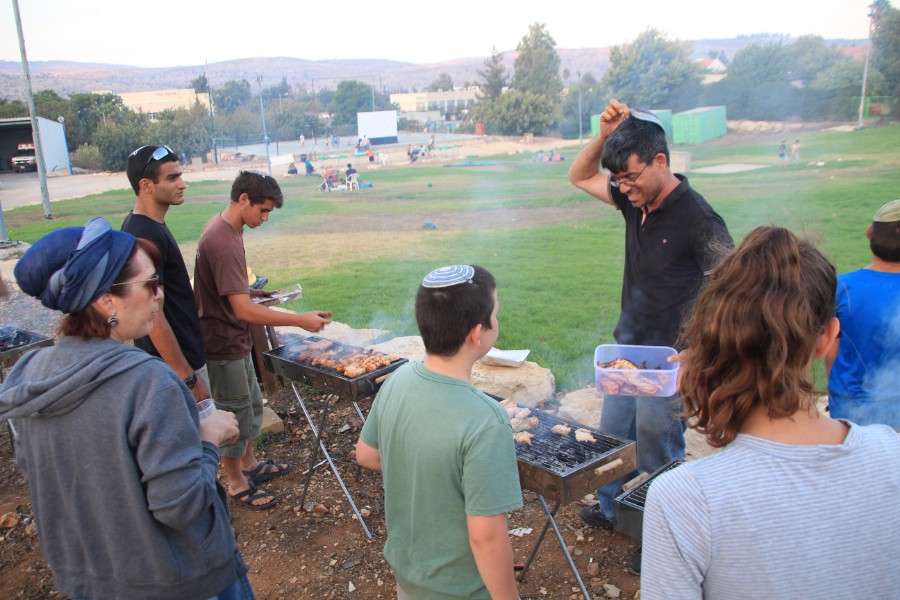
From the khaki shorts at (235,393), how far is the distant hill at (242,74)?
→ 34875 millimetres

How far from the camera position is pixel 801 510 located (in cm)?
109

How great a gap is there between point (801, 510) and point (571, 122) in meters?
23.1

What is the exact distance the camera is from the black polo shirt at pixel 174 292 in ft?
10.7

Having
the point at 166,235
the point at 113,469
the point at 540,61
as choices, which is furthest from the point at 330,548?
the point at 540,61

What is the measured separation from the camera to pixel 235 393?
12.8ft

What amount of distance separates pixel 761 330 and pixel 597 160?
2.41 m

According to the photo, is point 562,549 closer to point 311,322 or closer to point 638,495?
point 638,495

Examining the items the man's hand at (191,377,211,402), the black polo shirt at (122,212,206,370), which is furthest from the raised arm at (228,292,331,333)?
the man's hand at (191,377,211,402)

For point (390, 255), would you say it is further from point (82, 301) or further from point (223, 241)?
point (82, 301)

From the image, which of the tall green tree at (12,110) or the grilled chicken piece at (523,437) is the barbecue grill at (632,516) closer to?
the grilled chicken piece at (523,437)

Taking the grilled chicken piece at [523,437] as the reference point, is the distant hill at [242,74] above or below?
above

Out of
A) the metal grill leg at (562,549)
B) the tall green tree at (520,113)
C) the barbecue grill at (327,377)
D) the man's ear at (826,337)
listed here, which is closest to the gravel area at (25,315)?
the barbecue grill at (327,377)

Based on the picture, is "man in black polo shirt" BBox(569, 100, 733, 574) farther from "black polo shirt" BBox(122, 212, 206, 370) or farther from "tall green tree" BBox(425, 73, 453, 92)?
"tall green tree" BBox(425, 73, 453, 92)

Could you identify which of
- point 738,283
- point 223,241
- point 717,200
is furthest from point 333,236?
point 738,283
